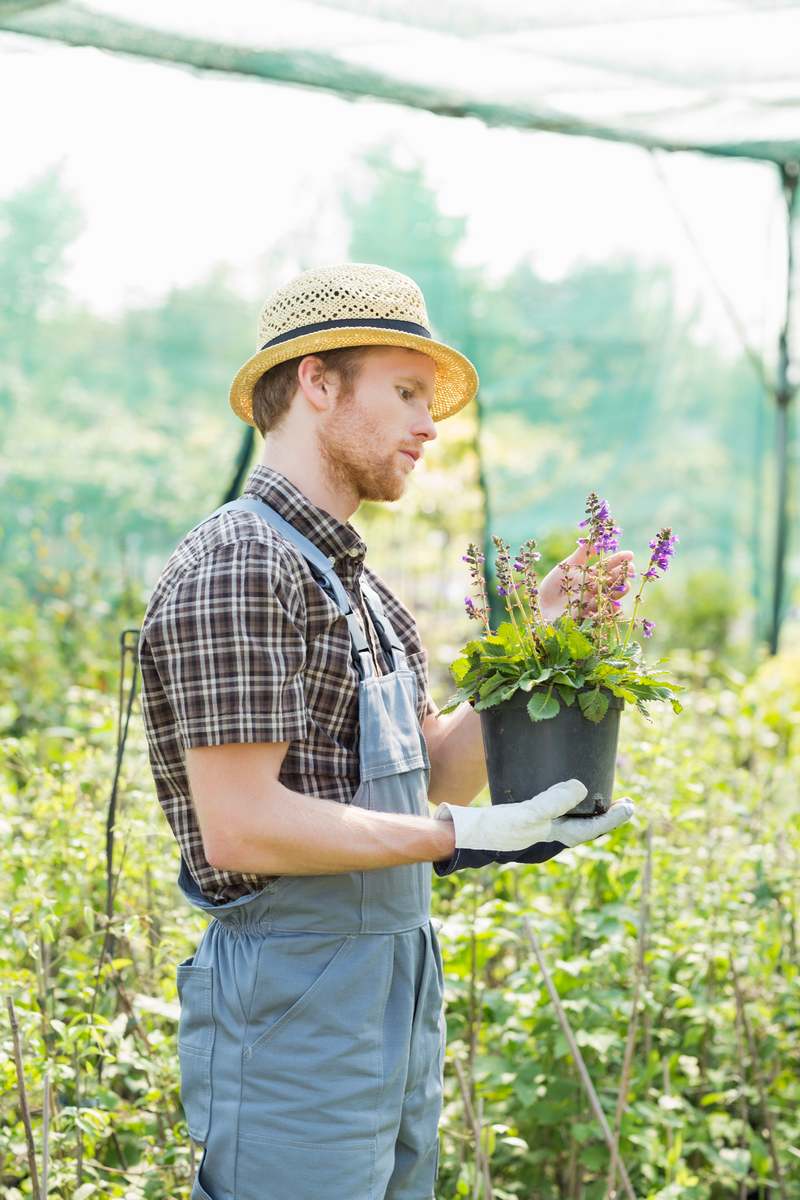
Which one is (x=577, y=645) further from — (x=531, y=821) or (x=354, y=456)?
(x=354, y=456)

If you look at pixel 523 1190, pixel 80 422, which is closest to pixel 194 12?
pixel 523 1190

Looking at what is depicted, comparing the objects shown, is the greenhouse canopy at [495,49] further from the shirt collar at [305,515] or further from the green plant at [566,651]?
the green plant at [566,651]

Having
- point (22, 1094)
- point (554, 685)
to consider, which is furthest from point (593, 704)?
point (22, 1094)

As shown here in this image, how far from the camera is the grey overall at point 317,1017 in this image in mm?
1640

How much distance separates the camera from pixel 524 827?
1.71m

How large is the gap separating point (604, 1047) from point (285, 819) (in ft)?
3.57

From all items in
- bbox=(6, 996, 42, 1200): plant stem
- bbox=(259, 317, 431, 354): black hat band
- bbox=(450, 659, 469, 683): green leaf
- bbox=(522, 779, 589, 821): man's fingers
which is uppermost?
bbox=(259, 317, 431, 354): black hat band

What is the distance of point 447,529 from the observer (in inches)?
333

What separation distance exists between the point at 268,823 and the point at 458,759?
584 mm

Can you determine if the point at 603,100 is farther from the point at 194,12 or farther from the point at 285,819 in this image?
the point at 285,819

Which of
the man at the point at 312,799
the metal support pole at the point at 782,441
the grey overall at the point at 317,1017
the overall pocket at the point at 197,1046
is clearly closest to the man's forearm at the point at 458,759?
the man at the point at 312,799

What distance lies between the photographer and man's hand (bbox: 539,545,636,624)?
6.24 ft

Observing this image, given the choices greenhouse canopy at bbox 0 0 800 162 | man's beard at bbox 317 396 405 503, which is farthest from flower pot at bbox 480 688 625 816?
greenhouse canopy at bbox 0 0 800 162

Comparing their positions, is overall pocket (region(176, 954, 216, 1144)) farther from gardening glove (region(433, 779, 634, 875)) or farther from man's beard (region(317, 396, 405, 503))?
man's beard (region(317, 396, 405, 503))
